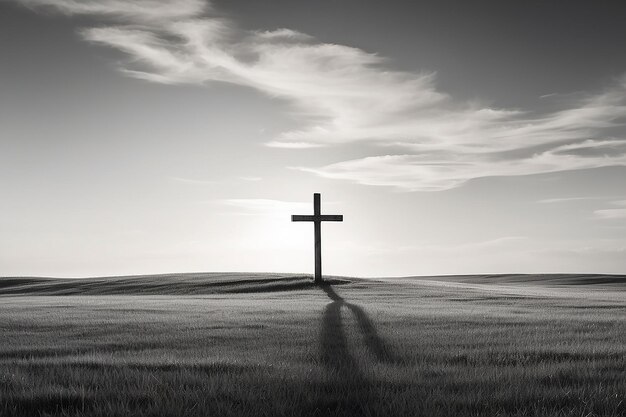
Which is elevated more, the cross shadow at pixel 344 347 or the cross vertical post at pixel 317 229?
the cross vertical post at pixel 317 229

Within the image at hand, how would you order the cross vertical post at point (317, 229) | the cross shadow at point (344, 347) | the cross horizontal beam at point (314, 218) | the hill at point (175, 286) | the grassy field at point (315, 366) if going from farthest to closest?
the hill at point (175, 286) → the cross vertical post at point (317, 229) → the cross horizontal beam at point (314, 218) → the cross shadow at point (344, 347) → the grassy field at point (315, 366)

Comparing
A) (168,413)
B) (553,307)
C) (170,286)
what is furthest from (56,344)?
(170,286)

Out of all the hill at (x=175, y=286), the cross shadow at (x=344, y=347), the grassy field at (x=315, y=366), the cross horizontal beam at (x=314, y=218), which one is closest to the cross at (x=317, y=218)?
the cross horizontal beam at (x=314, y=218)

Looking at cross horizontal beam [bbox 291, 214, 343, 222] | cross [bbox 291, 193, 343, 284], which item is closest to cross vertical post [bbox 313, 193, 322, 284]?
cross [bbox 291, 193, 343, 284]

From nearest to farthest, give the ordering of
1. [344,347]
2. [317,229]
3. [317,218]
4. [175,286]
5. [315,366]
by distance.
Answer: [315,366] < [344,347] < [317,218] < [317,229] < [175,286]

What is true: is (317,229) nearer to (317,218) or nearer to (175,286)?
(317,218)

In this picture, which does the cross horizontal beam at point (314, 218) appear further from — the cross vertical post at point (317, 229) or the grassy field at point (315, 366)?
the grassy field at point (315, 366)

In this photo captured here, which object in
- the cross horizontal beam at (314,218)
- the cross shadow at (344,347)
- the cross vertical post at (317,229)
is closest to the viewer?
the cross shadow at (344,347)

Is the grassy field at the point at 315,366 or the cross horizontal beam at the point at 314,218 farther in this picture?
the cross horizontal beam at the point at 314,218

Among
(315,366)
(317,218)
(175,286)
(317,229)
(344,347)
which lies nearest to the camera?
(315,366)

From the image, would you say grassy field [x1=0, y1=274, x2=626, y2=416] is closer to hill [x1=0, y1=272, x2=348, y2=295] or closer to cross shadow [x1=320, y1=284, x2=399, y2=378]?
cross shadow [x1=320, y1=284, x2=399, y2=378]

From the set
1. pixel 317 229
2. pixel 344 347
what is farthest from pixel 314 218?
pixel 344 347

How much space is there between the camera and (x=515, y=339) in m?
11.4

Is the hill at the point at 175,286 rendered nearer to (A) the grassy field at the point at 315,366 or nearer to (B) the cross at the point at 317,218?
(B) the cross at the point at 317,218
